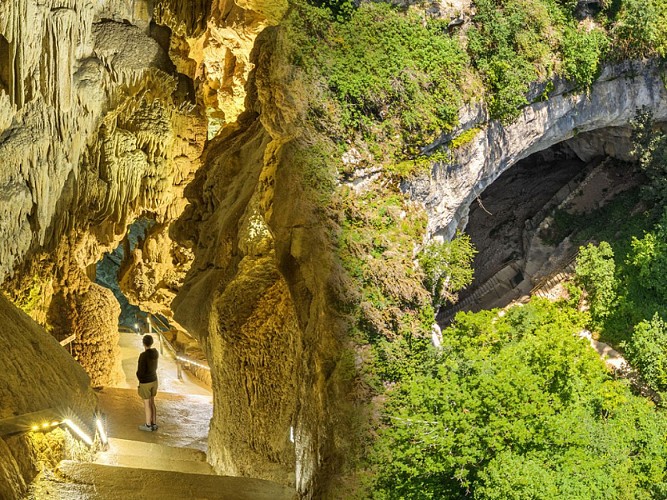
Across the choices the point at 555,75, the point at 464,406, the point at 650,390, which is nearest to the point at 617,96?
Result: the point at 555,75

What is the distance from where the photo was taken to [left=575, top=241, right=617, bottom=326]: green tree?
21188mm

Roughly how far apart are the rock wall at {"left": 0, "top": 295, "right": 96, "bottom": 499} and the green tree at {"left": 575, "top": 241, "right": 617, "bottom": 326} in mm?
12676

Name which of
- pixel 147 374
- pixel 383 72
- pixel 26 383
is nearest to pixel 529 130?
pixel 383 72

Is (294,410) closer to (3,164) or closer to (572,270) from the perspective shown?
(3,164)

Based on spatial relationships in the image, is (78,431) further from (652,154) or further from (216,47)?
(652,154)

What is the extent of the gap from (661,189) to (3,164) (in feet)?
51.9

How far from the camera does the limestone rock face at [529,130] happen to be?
15.5 metres

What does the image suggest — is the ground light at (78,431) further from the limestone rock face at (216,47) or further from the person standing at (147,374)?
the limestone rock face at (216,47)

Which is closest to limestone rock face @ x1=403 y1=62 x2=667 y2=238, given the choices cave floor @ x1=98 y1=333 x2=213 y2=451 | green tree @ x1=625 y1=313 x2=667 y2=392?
green tree @ x1=625 y1=313 x2=667 y2=392

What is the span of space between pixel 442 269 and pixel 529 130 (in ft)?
16.2

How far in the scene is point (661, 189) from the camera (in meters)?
21.9

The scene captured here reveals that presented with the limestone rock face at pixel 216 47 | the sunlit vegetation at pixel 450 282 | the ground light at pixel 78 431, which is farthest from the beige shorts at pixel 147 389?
the limestone rock face at pixel 216 47

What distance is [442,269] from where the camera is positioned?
13.9 meters

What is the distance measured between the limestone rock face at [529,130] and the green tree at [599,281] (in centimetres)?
333
